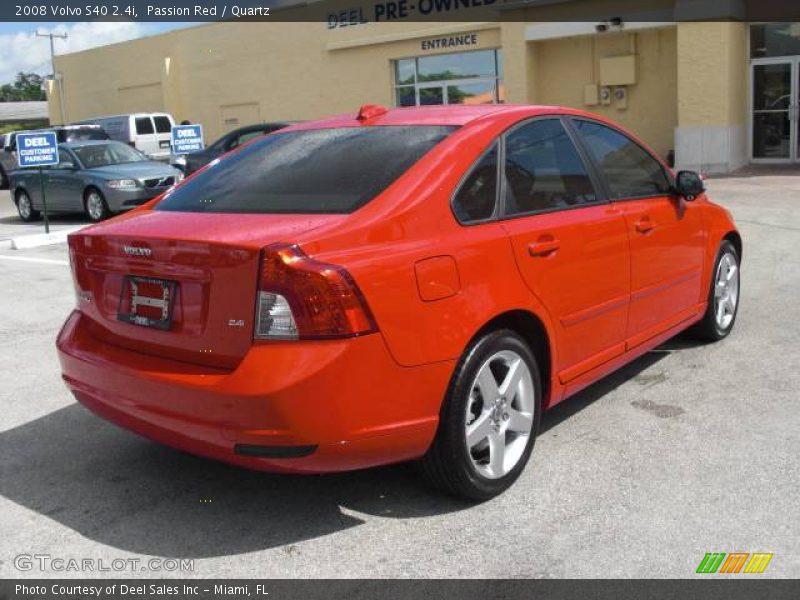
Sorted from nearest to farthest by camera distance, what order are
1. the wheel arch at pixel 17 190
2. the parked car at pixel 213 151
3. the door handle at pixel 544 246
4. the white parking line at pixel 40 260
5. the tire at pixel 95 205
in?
1. the door handle at pixel 544 246
2. the white parking line at pixel 40 260
3. the tire at pixel 95 205
4. the wheel arch at pixel 17 190
5. the parked car at pixel 213 151

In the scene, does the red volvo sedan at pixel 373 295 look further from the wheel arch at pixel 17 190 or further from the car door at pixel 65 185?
the wheel arch at pixel 17 190

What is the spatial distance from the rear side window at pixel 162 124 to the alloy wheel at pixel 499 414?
2699 centimetres

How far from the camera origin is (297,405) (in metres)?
3.11

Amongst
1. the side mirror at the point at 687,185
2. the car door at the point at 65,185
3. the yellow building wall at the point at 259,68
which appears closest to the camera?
the side mirror at the point at 687,185

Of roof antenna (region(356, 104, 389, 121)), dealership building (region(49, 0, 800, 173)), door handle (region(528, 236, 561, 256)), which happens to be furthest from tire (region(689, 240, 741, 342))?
dealership building (region(49, 0, 800, 173))

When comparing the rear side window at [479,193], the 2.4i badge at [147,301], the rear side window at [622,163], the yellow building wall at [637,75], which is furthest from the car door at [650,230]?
the yellow building wall at [637,75]

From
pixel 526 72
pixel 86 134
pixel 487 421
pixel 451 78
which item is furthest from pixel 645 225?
pixel 86 134

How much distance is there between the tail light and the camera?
312cm

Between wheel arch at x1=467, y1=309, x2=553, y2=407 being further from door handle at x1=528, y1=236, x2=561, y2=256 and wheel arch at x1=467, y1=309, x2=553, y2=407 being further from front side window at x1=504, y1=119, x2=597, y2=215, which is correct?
front side window at x1=504, y1=119, x2=597, y2=215

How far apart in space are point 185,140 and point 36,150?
427 cm

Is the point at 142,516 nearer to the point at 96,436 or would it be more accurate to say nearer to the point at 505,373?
the point at 96,436

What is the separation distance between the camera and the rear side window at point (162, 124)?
28.8 m

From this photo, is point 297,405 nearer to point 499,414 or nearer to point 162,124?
point 499,414

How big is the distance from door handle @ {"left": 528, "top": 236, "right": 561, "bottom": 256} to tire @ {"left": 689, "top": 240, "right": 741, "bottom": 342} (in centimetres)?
210
